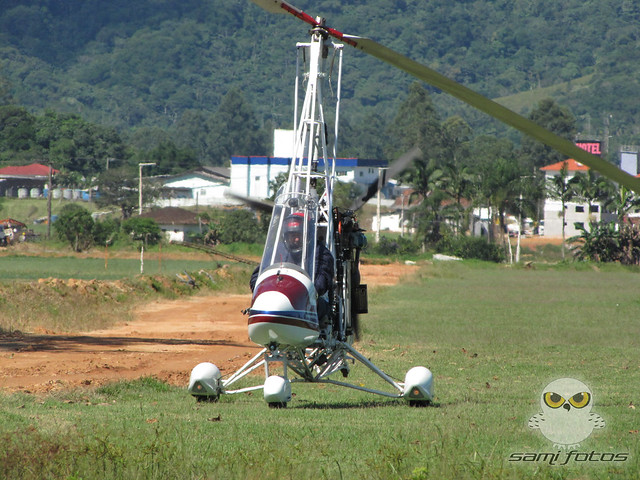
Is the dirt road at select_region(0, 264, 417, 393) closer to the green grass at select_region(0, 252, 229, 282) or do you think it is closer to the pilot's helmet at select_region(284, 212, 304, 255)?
the pilot's helmet at select_region(284, 212, 304, 255)

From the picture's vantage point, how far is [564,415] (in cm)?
809

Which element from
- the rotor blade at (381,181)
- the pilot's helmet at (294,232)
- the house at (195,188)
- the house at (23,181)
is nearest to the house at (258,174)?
the house at (195,188)

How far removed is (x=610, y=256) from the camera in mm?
64562

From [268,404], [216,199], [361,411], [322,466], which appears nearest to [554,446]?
[322,466]

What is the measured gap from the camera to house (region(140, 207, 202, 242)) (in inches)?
2950

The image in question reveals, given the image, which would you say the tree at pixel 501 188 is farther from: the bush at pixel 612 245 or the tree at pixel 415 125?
the tree at pixel 415 125

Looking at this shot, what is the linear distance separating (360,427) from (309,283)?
1824 mm

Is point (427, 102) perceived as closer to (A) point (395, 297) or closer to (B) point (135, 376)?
(A) point (395, 297)

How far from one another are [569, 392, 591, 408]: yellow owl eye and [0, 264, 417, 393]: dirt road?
6.65m

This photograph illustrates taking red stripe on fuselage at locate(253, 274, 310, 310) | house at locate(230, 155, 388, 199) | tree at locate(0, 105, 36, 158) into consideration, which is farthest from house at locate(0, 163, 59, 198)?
red stripe on fuselage at locate(253, 274, 310, 310)

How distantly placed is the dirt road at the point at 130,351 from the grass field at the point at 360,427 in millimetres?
1437

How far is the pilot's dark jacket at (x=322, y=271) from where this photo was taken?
1062 centimetres

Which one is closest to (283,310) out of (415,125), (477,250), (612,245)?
(477,250)

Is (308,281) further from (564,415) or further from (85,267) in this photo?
(85,267)
